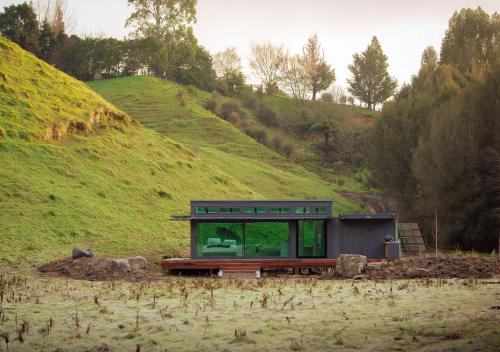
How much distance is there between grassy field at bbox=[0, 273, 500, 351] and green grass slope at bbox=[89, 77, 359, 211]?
1575 inches

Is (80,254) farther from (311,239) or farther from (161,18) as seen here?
(161,18)

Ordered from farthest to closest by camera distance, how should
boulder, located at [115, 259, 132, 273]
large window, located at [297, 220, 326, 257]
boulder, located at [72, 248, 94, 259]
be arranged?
1. large window, located at [297, 220, 326, 257]
2. boulder, located at [72, 248, 94, 259]
3. boulder, located at [115, 259, 132, 273]

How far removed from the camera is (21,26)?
283 feet

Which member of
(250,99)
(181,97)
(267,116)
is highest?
(250,99)

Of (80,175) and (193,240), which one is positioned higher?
(80,175)

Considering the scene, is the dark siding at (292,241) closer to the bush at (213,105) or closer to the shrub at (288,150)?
the shrub at (288,150)

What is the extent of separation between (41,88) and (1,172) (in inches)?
624

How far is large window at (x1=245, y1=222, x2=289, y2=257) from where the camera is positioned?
1300 inches

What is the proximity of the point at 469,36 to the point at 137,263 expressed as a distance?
59.2 m

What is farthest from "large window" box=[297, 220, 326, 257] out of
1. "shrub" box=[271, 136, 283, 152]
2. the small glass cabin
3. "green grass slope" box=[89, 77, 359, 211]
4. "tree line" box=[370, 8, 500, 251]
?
"shrub" box=[271, 136, 283, 152]

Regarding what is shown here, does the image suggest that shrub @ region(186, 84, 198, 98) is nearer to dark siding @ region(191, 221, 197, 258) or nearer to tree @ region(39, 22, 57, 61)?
tree @ region(39, 22, 57, 61)

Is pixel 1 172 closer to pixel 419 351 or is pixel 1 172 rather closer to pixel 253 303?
pixel 253 303

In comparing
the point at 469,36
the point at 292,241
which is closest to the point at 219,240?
the point at 292,241

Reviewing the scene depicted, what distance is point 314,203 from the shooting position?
3356cm
